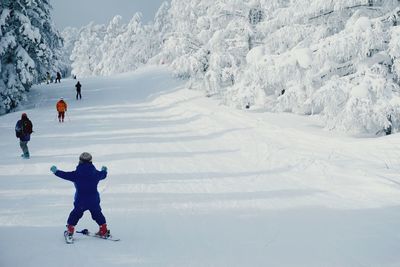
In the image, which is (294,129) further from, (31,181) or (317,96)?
(31,181)

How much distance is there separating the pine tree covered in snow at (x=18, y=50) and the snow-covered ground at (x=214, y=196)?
259 inches

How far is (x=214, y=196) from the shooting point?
31.7 ft

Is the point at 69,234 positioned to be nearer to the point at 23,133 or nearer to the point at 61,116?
the point at 23,133

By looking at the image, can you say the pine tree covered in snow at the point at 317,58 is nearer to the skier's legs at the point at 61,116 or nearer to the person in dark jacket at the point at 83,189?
the skier's legs at the point at 61,116

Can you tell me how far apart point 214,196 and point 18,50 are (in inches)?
803

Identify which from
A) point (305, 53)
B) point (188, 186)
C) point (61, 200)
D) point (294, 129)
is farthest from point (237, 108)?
point (61, 200)

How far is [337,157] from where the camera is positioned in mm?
12219

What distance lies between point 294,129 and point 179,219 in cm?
902

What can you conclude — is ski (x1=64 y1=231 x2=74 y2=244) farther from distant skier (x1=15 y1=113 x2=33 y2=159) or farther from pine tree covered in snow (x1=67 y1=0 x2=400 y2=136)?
pine tree covered in snow (x1=67 y1=0 x2=400 y2=136)

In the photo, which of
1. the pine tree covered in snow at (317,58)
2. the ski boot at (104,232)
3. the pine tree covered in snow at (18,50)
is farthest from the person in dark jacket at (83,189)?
the pine tree covered in snow at (18,50)

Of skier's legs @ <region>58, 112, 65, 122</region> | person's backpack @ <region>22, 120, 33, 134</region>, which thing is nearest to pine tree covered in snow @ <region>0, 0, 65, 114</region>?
skier's legs @ <region>58, 112, 65, 122</region>

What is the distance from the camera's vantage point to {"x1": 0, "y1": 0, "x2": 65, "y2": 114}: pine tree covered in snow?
24688 mm

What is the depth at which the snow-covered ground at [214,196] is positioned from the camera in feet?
21.2

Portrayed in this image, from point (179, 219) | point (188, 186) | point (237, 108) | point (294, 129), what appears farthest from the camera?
point (237, 108)
